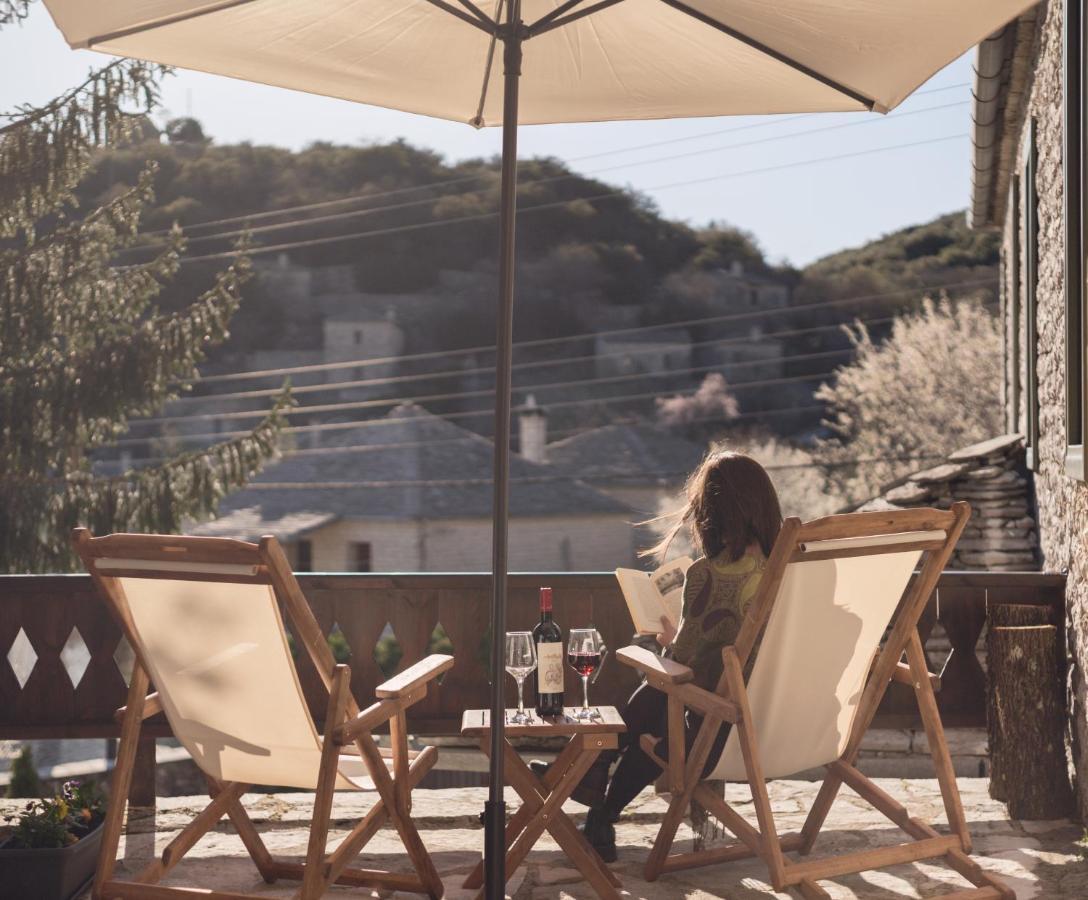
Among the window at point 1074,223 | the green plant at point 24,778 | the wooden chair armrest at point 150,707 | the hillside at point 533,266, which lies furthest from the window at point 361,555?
the wooden chair armrest at point 150,707

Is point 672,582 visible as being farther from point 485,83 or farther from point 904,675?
point 485,83

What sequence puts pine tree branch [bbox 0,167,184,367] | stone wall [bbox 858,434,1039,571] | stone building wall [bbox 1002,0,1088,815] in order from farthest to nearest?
pine tree branch [bbox 0,167,184,367] → stone wall [bbox 858,434,1039,571] → stone building wall [bbox 1002,0,1088,815]

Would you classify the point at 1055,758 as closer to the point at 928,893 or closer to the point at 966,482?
the point at 928,893

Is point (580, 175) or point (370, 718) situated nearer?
point (370, 718)

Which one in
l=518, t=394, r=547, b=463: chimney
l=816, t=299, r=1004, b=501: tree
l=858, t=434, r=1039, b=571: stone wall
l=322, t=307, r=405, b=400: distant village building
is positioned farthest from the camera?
l=322, t=307, r=405, b=400: distant village building

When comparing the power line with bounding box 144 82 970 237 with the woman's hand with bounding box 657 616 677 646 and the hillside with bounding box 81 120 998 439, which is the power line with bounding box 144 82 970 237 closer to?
the hillside with bounding box 81 120 998 439

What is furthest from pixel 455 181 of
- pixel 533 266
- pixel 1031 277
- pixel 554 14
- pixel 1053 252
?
pixel 554 14

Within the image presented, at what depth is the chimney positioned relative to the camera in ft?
131

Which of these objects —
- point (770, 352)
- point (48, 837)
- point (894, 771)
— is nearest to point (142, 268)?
→ point (894, 771)

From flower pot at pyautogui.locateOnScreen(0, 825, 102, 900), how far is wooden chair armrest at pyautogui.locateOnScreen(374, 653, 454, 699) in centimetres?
98

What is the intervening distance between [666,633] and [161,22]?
7.08ft

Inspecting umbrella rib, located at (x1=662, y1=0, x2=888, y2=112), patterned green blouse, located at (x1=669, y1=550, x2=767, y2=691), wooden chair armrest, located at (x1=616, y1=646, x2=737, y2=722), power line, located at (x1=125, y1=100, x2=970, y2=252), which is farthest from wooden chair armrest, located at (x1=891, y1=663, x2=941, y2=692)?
power line, located at (x1=125, y1=100, x2=970, y2=252)

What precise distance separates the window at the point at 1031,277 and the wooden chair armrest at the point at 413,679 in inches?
145

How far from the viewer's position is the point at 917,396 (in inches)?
1241
